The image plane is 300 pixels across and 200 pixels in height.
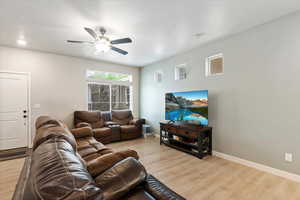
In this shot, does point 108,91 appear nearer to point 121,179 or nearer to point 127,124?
point 127,124

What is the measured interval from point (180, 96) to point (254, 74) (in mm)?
1651

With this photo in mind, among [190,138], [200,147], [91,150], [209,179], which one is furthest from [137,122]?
[209,179]

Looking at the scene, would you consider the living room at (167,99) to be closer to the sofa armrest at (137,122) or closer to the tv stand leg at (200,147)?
the tv stand leg at (200,147)

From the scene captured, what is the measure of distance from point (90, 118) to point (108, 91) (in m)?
1.31

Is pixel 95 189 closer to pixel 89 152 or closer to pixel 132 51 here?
pixel 89 152

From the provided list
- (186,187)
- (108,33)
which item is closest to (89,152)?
(186,187)

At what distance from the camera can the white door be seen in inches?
146

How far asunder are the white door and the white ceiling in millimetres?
946

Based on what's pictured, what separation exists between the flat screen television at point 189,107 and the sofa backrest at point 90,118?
7.37 feet

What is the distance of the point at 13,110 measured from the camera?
12.5ft

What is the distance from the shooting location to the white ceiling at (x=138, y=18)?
2143 millimetres

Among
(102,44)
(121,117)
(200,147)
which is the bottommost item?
(200,147)

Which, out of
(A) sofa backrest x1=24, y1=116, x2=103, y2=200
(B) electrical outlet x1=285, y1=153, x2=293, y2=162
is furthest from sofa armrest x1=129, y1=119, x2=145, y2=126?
(A) sofa backrest x1=24, y1=116, x2=103, y2=200

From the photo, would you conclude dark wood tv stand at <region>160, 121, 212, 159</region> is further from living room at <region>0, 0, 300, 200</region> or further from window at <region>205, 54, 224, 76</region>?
window at <region>205, 54, 224, 76</region>
